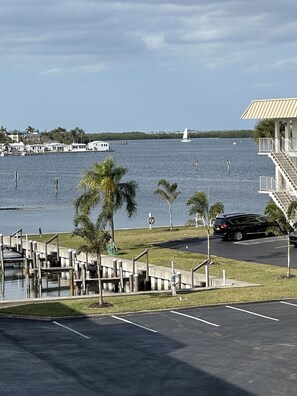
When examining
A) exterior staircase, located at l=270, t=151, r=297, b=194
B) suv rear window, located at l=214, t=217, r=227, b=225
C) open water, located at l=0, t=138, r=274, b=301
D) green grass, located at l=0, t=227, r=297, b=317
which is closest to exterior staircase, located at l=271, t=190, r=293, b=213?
exterior staircase, located at l=270, t=151, r=297, b=194

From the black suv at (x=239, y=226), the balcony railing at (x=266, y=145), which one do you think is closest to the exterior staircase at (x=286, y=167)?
the balcony railing at (x=266, y=145)

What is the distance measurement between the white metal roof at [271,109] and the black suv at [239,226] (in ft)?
20.7

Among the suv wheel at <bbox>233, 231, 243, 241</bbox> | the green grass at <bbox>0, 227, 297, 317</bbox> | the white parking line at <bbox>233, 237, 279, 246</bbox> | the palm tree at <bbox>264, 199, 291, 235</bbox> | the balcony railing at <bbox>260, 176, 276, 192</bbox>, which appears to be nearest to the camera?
the green grass at <bbox>0, 227, 297, 317</bbox>

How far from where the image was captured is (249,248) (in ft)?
167

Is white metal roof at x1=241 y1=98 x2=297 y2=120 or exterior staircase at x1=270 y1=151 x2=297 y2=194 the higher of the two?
white metal roof at x1=241 y1=98 x2=297 y2=120

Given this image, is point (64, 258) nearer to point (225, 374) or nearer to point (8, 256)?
point (8, 256)

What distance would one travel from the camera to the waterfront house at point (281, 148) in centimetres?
5697

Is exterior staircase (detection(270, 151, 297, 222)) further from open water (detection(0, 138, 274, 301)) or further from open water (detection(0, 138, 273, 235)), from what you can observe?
open water (detection(0, 138, 273, 235))

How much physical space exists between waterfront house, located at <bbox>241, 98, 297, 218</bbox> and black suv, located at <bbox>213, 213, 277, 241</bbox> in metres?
1.79

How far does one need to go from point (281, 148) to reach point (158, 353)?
1358 inches

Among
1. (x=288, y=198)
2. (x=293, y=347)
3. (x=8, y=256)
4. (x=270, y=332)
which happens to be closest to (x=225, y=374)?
(x=293, y=347)

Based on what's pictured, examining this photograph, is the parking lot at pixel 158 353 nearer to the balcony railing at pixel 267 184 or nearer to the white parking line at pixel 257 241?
the white parking line at pixel 257 241

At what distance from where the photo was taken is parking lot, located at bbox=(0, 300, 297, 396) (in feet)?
74.0

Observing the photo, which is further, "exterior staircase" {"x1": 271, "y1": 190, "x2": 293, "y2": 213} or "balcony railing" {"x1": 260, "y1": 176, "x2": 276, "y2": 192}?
"balcony railing" {"x1": 260, "y1": 176, "x2": 276, "y2": 192}
